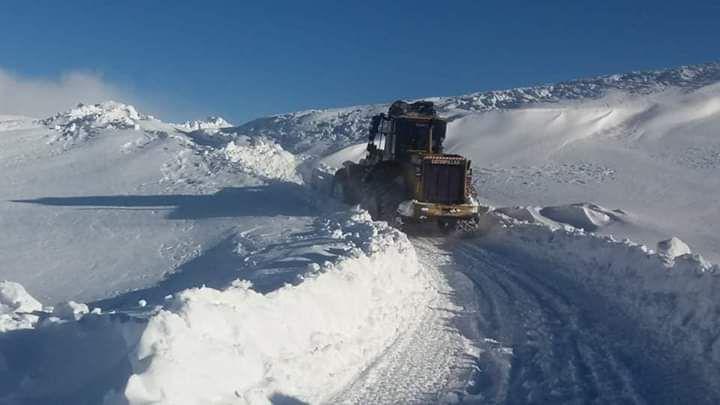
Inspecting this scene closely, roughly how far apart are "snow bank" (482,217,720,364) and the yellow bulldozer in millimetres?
1594

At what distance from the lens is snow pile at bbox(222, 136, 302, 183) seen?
25828 mm

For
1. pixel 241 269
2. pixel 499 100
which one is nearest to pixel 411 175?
pixel 241 269

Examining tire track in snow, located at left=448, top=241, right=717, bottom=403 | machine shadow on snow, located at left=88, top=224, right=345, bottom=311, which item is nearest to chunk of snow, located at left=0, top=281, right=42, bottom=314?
machine shadow on snow, located at left=88, top=224, right=345, bottom=311

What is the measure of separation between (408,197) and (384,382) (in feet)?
31.9

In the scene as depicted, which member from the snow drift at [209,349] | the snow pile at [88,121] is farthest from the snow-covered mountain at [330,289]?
the snow pile at [88,121]

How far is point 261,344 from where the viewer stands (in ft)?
20.9

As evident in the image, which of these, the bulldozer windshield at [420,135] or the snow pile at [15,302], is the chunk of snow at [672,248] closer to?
the bulldozer windshield at [420,135]

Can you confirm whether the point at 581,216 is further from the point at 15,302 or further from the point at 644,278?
the point at 15,302

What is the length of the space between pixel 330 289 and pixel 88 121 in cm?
2772

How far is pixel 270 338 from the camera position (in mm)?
6508

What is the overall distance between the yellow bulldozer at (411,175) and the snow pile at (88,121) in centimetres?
1502

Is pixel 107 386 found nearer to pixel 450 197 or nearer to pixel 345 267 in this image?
pixel 345 267

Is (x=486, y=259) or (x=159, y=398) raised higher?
(x=159, y=398)

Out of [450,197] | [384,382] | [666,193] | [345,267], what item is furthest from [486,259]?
[666,193]
